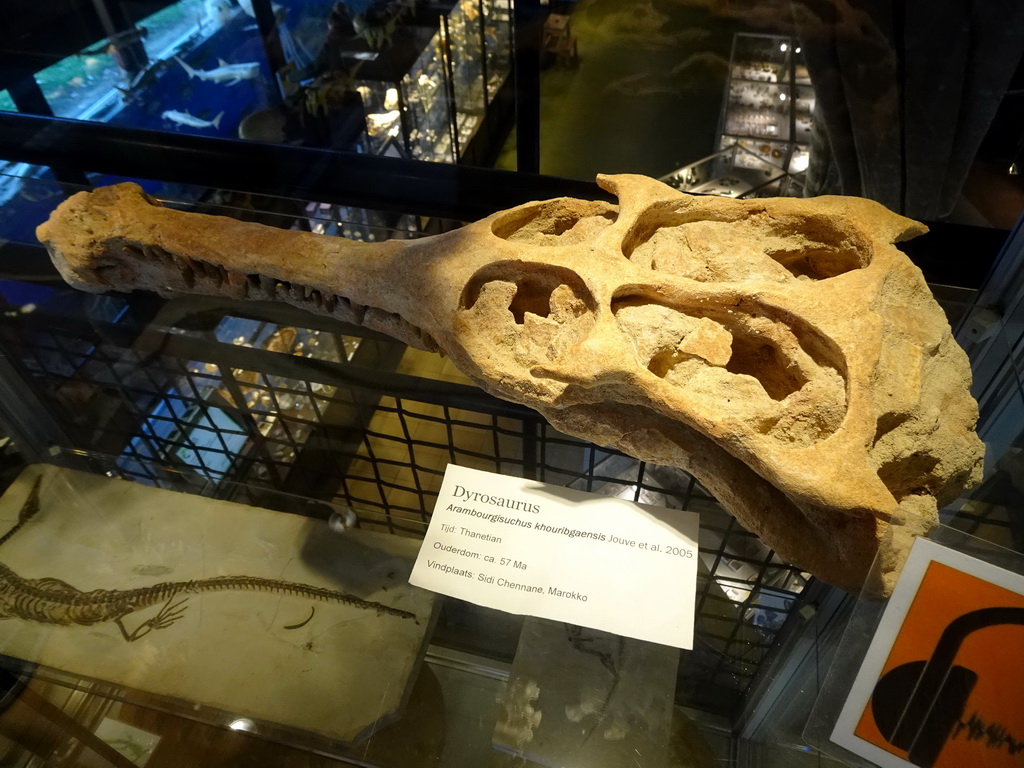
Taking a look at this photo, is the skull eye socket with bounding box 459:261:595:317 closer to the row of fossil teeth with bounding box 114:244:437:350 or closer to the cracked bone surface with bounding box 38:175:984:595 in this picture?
the cracked bone surface with bounding box 38:175:984:595

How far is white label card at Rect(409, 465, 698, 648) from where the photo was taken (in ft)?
5.78

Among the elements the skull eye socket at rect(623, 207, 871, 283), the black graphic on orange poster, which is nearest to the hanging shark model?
the skull eye socket at rect(623, 207, 871, 283)

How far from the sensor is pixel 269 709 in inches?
77.9

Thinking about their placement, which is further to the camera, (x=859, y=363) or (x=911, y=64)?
(x=911, y=64)

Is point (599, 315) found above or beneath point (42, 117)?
above

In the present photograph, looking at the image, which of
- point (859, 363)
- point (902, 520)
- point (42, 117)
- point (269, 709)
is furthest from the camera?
point (42, 117)

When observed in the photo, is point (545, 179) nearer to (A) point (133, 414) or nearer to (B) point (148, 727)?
(A) point (133, 414)

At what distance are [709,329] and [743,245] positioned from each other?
33 centimetres

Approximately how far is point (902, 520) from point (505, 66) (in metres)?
2.29

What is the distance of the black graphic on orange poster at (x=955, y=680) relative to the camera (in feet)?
3.91

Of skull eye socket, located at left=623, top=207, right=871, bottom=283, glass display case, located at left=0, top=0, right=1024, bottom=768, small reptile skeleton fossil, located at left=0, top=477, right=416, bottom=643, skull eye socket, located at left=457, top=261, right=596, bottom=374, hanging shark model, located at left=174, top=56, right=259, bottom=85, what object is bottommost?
small reptile skeleton fossil, located at left=0, top=477, right=416, bottom=643

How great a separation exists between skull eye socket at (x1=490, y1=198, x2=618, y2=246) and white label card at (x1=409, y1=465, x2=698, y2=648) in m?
0.72

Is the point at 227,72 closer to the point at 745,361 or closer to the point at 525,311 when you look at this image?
the point at 525,311

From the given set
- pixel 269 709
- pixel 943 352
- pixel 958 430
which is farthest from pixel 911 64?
pixel 269 709
